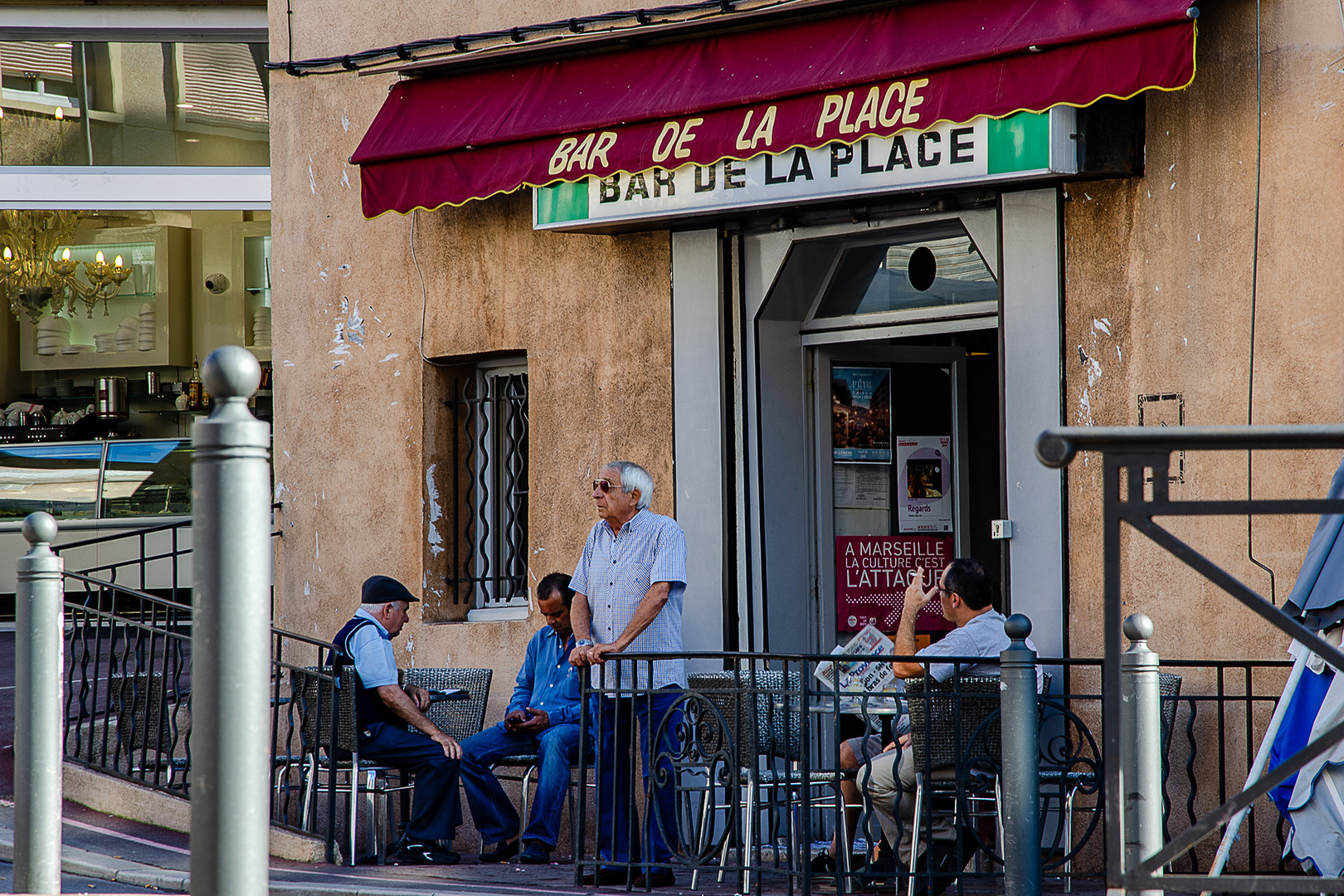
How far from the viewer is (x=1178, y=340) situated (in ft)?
23.5

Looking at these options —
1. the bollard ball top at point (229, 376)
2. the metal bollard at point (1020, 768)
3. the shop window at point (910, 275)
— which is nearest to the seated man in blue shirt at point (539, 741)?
the shop window at point (910, 275)

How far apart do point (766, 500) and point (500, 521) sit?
6.42 feet

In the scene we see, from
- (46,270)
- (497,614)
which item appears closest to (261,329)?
(46,270)

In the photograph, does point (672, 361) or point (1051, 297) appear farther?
point (672, 361)

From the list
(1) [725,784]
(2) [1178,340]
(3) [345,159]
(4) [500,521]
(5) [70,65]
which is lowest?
(1) [725,784]

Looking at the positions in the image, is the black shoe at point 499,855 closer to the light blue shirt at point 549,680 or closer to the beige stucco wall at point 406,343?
the light blue shirt at point 549,680

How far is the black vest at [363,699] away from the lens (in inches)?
314

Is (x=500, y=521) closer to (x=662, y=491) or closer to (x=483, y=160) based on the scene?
(x=662, y=491)

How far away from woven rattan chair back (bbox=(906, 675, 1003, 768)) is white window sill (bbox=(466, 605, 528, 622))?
3339 mm

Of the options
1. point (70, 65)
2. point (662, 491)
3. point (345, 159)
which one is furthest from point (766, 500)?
point (70, 65)

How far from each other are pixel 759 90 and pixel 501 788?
359 centimetres

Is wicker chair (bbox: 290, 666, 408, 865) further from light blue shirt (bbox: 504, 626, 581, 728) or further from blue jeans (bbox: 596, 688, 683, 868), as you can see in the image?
blue jeans (bbox: 596, 688, 683, 868)

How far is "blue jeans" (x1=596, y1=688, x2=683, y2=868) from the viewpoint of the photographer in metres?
6.94

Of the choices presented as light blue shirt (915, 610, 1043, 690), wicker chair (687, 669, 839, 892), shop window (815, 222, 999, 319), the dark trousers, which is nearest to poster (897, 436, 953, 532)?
shop window (815, 222, 999, 319)
